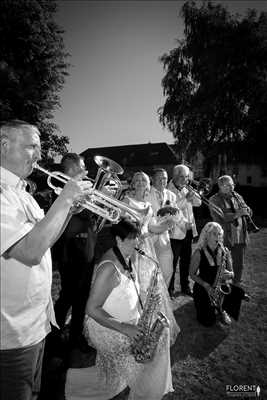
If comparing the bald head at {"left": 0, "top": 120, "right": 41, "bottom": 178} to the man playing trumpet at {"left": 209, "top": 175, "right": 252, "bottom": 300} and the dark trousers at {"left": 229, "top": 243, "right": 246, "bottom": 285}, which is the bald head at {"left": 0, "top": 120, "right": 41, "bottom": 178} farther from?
the dark trousers at {"left": 229, "top": 243, "right": 246, "bottom": 285}

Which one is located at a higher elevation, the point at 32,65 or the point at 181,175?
the point at 32,65

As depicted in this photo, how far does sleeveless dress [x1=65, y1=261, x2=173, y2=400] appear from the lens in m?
2.57

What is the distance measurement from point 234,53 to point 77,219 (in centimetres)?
1956

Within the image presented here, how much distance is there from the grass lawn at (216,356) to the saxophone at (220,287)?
0.41m

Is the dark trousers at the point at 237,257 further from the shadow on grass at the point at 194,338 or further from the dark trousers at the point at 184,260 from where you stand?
the shadow on grass at the point at 194,338

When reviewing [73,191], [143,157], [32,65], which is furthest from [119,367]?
[143,157]

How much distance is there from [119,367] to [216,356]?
1.60 meters

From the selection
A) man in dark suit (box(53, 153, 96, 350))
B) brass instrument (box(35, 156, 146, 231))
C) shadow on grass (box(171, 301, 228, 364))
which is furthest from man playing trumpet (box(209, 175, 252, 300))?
man in dark suit (box(53, 153, 96, 350))

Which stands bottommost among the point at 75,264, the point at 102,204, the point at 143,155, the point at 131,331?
the point at 131,331

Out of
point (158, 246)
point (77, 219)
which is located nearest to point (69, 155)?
point (77, 219)

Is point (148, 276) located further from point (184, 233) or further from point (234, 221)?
point (234, 221)

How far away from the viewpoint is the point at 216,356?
3469 millimetres

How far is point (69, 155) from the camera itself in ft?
11.7

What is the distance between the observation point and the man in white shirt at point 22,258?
1.40 m
